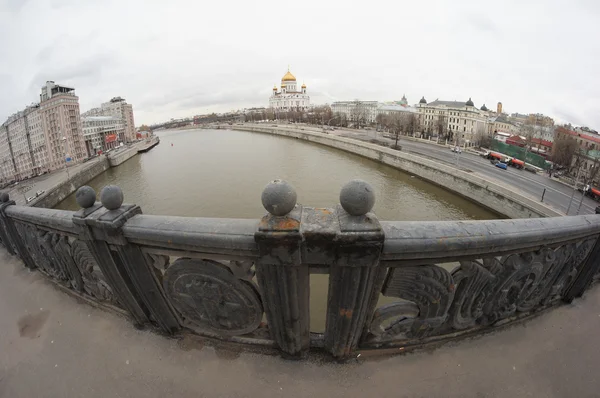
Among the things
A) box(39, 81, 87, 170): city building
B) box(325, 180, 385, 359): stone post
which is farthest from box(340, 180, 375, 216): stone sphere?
box(39, 81, 87, 170): city building

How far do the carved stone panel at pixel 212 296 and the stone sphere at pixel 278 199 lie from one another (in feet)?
1.83

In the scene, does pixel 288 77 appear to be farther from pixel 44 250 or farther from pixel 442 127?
pixel 44 250

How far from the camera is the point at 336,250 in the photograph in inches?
53.2

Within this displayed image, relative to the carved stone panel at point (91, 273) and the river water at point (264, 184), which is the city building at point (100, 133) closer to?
the river water at point (264, 184)

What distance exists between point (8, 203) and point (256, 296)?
111 inches

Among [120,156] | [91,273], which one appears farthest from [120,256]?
[120,156]

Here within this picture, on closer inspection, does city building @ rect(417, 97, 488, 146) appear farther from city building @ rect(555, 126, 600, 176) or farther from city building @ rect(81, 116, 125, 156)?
city building @ rect(81, 116, 125, 156)

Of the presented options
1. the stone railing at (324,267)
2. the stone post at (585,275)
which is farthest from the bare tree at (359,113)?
the stone railing at (324,267)

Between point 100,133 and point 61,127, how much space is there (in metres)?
18.3

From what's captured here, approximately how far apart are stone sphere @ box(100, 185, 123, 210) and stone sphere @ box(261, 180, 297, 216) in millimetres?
985

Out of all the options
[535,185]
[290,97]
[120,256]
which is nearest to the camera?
[120,256]

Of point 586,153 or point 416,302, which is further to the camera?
point 586,153

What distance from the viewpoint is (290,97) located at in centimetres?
9562

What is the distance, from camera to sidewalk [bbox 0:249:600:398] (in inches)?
64.2
